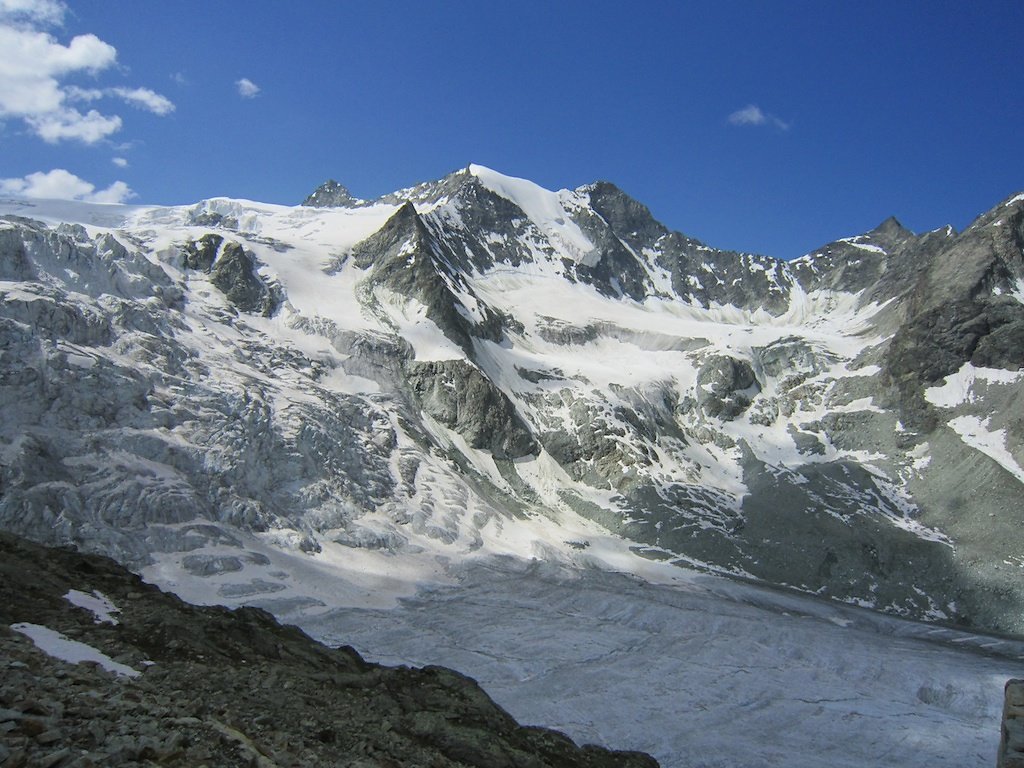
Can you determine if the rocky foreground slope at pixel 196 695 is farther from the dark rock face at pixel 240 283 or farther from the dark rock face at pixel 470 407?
the dark rock face at pixel 240 283

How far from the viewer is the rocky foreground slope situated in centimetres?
1109

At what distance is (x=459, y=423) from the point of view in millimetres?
97938

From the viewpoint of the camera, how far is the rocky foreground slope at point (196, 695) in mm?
11086

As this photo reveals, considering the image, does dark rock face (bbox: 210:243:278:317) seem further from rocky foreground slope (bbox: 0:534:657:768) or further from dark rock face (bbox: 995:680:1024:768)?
dark rock face (bbox: 995:680:1024:768)

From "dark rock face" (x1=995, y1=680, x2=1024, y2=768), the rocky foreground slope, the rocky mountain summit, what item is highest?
the rocky mountain summit

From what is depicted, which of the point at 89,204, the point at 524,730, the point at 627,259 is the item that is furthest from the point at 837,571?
the point at 89,204

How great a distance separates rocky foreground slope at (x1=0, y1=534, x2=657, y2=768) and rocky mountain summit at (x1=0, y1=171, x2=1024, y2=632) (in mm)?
29721

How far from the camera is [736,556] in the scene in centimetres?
8269

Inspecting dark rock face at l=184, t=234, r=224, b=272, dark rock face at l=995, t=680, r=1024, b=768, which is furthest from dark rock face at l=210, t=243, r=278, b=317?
dark rock face at l=995, t=680, r=1024, b=768

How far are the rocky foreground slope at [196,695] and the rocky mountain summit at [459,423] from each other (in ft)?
97.5

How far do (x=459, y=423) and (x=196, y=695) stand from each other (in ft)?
270

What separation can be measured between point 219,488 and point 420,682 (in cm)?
4721

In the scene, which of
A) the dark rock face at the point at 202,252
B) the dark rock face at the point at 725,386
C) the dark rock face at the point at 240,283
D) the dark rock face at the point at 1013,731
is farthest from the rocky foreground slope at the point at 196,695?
the dark rock face at the point at 725,386

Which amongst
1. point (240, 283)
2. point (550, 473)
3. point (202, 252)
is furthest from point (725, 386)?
point (202, 252)
